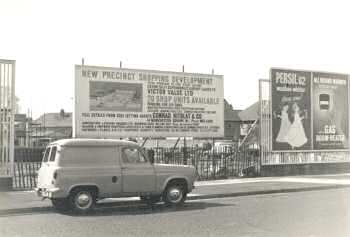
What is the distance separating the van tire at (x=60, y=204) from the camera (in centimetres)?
1422

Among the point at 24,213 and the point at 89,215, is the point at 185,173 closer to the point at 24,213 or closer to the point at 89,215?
the point at 89,215

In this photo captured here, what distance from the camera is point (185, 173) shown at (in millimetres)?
15578

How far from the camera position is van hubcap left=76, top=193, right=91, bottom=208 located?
14080mm

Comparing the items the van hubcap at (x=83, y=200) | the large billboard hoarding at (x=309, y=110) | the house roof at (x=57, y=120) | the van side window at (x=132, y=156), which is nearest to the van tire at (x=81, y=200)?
the van hubcap at (x=83, y=200)

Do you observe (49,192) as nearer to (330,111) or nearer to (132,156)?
(132,156)

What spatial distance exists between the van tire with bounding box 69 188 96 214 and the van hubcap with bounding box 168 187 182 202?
2.18 m

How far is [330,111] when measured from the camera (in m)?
27.1

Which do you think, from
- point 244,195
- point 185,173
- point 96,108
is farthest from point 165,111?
point 185,173

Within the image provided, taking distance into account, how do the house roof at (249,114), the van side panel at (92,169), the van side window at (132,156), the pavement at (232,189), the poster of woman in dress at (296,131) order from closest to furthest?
the van side panel at (92,169), the van side window at (132,156), the pavement at (232,189), the poster of woman in dress at (296,131), the house roof at (249,114)

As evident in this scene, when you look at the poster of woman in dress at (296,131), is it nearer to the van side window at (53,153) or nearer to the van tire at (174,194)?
the van tire at (174,194)

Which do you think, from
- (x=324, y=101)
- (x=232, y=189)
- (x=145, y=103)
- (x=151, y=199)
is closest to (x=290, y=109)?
(x=324, y=101)

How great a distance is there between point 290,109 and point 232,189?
8.03m

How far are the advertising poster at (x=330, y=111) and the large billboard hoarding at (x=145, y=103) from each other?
18.0 feet

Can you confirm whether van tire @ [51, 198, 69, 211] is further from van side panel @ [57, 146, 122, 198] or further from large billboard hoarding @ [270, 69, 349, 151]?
large billboard hoarding @ [270, 69, 349, 151]
